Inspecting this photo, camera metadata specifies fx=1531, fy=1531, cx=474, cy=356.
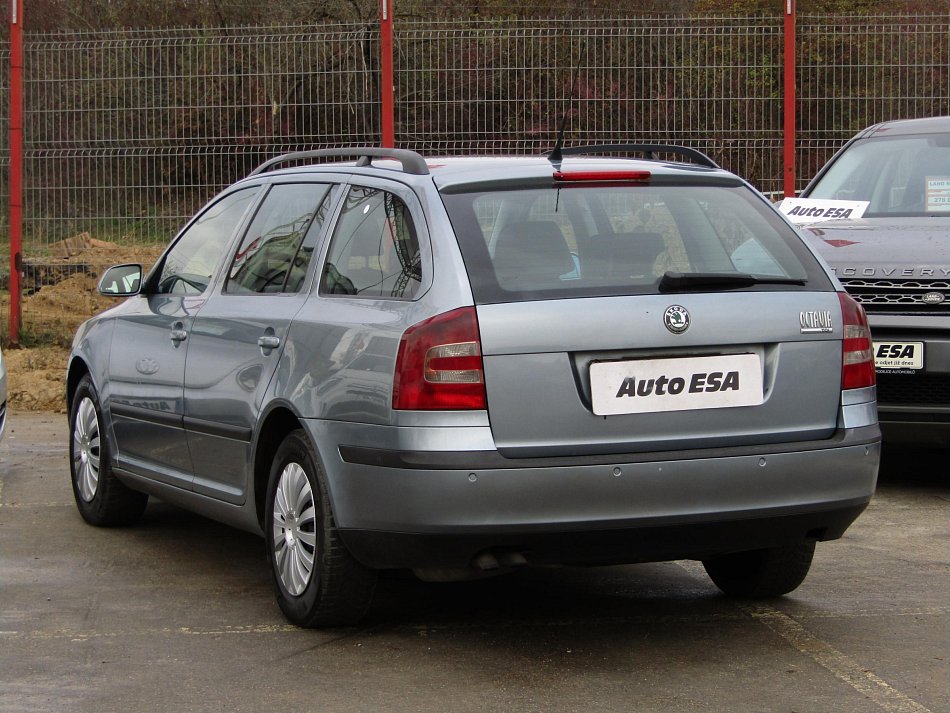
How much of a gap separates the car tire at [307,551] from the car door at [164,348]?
0.89 metres

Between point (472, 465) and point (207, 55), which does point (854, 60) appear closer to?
point (207, 55)

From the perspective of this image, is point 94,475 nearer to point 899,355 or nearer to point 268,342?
point 268,342

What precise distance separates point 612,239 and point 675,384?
55cm

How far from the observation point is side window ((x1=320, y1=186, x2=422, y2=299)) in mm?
4785

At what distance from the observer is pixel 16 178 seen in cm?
1323

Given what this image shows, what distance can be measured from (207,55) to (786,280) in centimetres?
912

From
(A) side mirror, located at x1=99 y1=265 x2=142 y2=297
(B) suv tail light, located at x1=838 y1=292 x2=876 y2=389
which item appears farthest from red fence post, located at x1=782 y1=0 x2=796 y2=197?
(B) suv tail light, located at x1=838 y1=292 x2=876 y2=389

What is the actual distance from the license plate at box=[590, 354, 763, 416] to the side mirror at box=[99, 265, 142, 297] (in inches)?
117

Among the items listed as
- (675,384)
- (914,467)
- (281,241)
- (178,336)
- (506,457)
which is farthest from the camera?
(914,467)

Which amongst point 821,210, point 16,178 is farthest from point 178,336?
point 16,178

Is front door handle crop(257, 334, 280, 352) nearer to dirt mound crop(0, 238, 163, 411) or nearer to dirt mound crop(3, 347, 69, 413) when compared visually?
dirt mound crop(3, 347, 69, 413)

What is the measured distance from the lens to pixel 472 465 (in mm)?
4367

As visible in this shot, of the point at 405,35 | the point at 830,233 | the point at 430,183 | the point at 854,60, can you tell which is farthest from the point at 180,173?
the point at 430,183

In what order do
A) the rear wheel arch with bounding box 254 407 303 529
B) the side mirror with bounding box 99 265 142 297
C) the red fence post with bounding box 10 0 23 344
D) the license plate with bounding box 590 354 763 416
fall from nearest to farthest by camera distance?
the license plate with bounding box 590 354 763 416 < the rear wheel arch with bounding box 254 407 303 529 < the side mirror with bounding box 99 265 142 297 < the red fence post with bounding box 10 0 23 344
